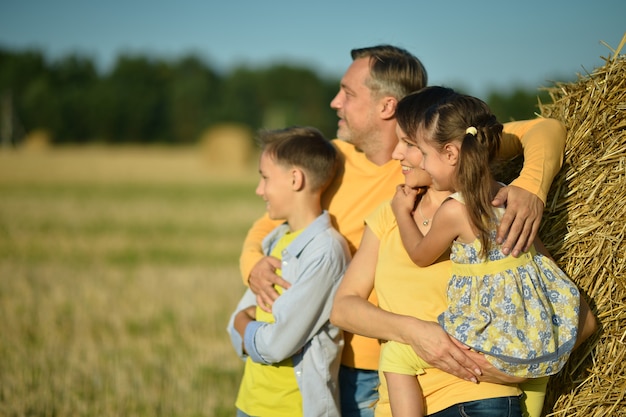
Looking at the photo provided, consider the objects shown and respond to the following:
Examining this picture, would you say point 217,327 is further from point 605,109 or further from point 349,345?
point 605,109

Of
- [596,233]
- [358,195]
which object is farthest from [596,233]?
[358,195]

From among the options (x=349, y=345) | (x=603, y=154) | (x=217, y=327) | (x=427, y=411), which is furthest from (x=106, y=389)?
(x=603, y=154)

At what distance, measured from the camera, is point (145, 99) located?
57.2 m

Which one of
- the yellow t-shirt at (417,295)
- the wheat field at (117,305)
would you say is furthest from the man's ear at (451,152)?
the wheat field at (117,305)

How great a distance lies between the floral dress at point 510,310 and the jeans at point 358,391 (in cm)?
101

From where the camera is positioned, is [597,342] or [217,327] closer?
[597,342]

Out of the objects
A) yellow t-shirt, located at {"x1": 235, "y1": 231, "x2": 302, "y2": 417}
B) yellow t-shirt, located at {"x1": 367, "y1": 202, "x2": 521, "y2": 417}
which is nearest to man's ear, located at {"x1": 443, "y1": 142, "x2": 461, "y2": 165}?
yellow t-shirt, located at {"x1": 367, "y1": 202, "x2": 521, "y2": 417}

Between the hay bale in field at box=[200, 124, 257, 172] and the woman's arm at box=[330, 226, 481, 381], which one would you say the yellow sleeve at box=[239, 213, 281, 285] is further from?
the hay bale in field at box=[200, 124, 257, 172]

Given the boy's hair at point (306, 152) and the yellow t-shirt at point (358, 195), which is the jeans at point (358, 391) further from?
the boy's hair at point (306, 152)

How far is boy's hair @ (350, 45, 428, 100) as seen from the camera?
381cm

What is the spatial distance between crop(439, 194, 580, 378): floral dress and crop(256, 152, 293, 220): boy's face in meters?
1.18

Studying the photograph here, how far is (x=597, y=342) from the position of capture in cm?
315

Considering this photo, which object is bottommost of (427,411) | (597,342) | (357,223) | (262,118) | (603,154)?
(262,118)

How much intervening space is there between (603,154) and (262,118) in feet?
184
